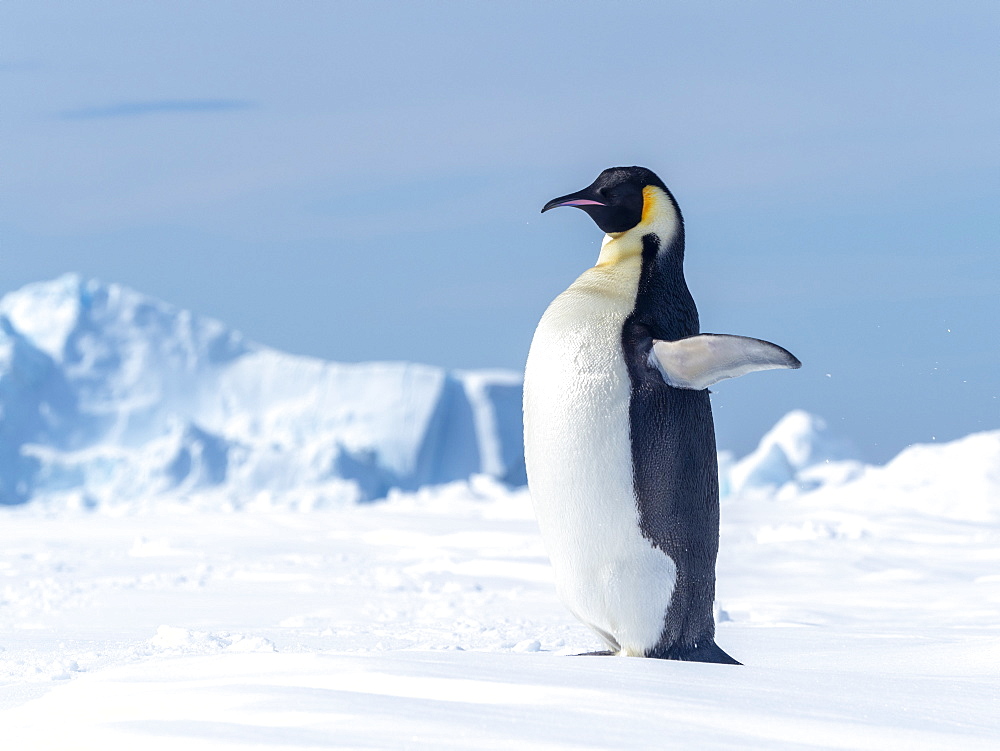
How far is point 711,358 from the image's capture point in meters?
2.44

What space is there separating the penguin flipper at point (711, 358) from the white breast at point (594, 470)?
0.33ft

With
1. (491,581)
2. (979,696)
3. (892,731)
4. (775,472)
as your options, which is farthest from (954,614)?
(775,472)

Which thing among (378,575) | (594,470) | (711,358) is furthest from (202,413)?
(711,358)

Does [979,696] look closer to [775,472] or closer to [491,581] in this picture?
[491,581]

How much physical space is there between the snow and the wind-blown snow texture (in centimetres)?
4

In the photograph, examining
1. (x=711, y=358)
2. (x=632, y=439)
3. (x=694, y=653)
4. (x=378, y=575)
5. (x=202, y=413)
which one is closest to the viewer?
(x=711, y=358)

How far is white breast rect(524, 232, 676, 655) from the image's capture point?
8.38 ft

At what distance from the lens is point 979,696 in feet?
7.12

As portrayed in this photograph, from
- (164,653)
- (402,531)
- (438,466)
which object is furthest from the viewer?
(438,466)

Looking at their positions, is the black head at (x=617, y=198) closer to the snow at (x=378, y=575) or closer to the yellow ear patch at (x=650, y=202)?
the yellow ear patch at (x=650, y=202)

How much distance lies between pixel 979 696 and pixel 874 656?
2.69 ft

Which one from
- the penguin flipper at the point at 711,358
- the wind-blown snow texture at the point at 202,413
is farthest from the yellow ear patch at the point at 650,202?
the wind-blown snow texture at the point at 202,413

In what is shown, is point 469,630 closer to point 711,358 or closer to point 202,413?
point 711,358

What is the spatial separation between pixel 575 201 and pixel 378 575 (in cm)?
363
